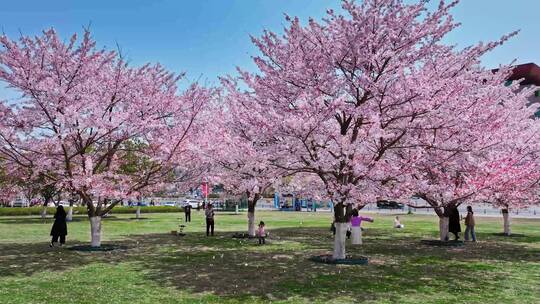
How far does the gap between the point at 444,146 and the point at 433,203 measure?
22.0ft

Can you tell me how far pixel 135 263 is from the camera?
51.0 ft

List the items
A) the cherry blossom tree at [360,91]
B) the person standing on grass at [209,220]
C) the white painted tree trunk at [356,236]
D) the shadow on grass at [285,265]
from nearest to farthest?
the shadow on grass at [285,265] → the cherry blossom tree at [360,91] → the white painted tree trunk at [356,236] → the person standing on grass at [209,220]

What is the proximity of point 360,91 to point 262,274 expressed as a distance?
7.16 metres

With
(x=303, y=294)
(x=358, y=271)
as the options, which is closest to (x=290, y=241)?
(x=358, y=271)

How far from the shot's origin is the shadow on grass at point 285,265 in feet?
38.6

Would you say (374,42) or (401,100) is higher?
(374,42)

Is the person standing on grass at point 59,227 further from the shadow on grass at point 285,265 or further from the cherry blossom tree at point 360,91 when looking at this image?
the cherry blossom tree at point 360,91

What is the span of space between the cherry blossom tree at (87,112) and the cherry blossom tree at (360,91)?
4871 mm

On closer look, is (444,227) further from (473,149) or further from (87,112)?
(87,112)

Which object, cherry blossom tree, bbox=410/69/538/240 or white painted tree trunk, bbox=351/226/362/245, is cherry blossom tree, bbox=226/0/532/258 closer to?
cherry blossom tree, bbox=410/69/538/240

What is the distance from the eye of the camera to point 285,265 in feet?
50.1

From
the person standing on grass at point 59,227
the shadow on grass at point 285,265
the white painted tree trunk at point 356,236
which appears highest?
the person standing on grass at point 59,227

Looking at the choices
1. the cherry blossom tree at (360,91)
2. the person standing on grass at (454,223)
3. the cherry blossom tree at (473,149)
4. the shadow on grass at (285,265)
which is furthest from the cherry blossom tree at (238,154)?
the person standing on grass at (454,223)

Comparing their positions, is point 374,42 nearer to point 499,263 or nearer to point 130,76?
point 499,263
